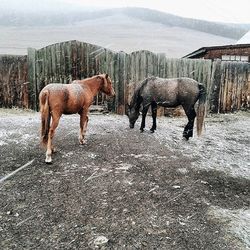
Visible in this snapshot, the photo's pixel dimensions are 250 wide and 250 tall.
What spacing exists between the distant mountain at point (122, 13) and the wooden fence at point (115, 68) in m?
50.3

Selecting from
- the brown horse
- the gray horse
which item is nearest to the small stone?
the brown horse

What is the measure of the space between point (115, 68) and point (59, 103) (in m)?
5.40

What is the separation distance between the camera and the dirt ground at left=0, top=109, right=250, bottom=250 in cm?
380

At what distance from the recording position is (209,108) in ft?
39.8

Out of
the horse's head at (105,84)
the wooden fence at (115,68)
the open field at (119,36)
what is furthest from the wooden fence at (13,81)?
the open field at (119,36)

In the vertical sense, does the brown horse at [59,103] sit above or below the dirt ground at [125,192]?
above

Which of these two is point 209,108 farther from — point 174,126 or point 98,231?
point 98,231

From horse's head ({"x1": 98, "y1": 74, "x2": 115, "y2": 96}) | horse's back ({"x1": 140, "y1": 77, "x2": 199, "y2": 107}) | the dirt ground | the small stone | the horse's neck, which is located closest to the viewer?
the small stone

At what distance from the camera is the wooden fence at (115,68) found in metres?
11.2

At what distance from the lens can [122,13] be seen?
72.1 m

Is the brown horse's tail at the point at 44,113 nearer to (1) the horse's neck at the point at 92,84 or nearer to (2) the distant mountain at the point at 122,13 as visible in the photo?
(1) the horse's neck at the point at 92,84

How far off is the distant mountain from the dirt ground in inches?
2197

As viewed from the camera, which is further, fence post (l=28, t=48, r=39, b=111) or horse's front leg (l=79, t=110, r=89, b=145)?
fence post (l=28, t=48, r=39, b=111)

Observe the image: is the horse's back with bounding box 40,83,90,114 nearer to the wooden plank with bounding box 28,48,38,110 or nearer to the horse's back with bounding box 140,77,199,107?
the horse's back with bounding box 140,77,199,107
